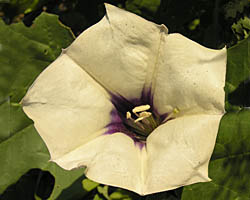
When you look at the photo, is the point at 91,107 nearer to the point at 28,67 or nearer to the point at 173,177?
the point at 173,177

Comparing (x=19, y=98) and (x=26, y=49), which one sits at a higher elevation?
(x=26, y=49)

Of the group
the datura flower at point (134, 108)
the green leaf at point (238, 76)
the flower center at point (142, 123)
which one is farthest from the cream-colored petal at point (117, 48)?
the green leaf at point (238, 76)

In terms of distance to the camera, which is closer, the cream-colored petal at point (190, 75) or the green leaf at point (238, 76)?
the cream-colored petal at point (190, 75)

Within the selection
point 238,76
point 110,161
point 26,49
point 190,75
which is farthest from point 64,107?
point 238,76

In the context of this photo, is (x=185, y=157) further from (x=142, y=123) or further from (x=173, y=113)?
(x=142, y=123)

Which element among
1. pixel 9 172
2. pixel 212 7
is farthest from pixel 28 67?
pixel 212 7

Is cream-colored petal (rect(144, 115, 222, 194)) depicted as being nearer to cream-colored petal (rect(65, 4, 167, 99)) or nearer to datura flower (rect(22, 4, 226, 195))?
datura flower (rect(22, 4, 226, 195))

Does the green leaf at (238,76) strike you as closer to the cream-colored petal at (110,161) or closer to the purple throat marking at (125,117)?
the purple throat marking at (125,117)
